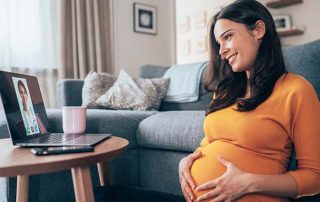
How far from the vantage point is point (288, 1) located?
3.61 metres

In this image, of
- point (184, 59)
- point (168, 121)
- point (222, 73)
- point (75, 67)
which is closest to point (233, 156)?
point (222, 73)

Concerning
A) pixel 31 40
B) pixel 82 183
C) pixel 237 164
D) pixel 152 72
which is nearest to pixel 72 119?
pixel 82 183

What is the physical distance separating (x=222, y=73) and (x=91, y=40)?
249cm

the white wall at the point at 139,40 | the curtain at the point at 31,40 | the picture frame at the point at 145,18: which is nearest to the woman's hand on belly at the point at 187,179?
the curtain at the point at 31,40

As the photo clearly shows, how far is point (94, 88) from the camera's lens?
2414mm

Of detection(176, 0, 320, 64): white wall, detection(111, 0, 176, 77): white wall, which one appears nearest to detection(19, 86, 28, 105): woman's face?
detection(111, 0, 176, 77): white wall

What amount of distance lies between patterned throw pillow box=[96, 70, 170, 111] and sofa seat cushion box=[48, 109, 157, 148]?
1.14 feet

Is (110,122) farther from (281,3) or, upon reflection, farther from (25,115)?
(281,3)

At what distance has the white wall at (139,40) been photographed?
3752 millimetres

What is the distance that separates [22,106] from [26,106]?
4 centimetres

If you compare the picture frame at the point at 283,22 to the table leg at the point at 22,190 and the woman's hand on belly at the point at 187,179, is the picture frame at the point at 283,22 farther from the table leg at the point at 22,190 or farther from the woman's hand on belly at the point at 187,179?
the table leg at the point at 22,190

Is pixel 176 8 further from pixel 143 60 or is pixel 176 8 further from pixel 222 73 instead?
pixel 222 73

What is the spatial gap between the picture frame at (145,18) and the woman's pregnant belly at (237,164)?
3162 millimetres

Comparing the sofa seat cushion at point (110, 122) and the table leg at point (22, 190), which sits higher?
Result: the sofa seat cushion at point (110, 122)
